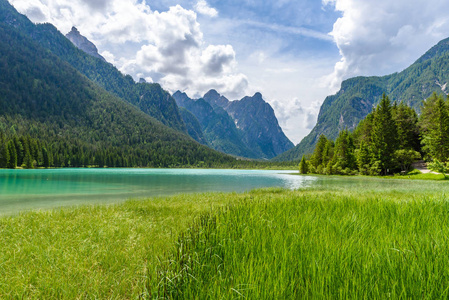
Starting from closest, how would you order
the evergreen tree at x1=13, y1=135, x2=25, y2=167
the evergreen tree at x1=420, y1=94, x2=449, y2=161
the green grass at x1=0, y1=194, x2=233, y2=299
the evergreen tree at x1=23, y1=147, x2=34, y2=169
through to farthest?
the green grass at x1=0, y1=194, x2=233, y2=299, the evergreen tree at x1=420, y1=94, x2=449, y2=161, the evergreen tree at x1=13, y1=135, x2=25, y2=167, the evergreen tree at x1=23, y1=147, x2=34, y2=169

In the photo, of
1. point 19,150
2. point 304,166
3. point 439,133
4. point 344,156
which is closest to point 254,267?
point 439,133

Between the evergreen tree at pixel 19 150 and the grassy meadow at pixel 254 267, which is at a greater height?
the evergreen tree at pixel 19 150

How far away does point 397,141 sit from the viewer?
5669 cm

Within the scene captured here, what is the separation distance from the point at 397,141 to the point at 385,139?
351 centimetres

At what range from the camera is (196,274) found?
2898mm

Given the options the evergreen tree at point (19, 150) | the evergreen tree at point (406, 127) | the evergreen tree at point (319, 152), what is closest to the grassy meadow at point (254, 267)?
the evergreen tree at point (406, 127)

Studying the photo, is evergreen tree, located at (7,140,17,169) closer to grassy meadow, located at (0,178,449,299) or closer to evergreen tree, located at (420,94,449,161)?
grassy meadow, located at (0,178,449,299)

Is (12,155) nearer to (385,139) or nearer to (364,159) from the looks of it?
(364,159)

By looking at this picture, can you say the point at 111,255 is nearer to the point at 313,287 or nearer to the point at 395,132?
the point at 313,287

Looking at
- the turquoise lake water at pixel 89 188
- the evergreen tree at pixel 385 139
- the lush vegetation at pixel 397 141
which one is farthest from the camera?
the evergreen tree at pixel 385 139

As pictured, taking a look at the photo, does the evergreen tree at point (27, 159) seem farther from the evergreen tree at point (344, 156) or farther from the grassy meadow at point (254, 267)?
the evergreen tree at point (344, 156)

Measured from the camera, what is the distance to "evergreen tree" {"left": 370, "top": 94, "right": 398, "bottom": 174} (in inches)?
2202

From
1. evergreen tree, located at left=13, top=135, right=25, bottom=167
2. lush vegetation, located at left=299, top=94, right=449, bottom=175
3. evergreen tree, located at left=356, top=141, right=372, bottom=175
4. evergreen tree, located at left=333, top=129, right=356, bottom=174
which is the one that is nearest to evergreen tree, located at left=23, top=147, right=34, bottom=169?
evergreen tree, located at left=13, top=135, right=25, bottom=167

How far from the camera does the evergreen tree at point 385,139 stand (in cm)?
5594
